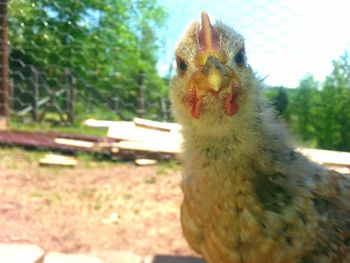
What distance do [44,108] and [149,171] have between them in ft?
16.1

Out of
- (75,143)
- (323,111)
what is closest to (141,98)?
(75,143)

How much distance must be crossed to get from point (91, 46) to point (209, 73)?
202 inches

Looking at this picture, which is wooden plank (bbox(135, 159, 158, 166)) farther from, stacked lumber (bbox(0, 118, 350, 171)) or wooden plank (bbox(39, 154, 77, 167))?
wooden plank (bbox(39, 154, 77, 167))

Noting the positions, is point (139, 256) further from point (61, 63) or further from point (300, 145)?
point (61, 63)

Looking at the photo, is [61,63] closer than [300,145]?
No

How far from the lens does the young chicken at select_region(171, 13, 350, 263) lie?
1.19m

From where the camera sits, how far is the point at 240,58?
1236 millimetres

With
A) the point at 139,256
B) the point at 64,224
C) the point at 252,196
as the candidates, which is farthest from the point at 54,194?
the point at 252,196

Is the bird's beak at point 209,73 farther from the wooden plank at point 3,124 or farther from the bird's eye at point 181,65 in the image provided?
the wooden plank at point 3,124

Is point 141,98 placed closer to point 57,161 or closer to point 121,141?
point 121,141

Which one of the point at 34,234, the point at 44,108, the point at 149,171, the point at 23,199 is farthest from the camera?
the point at 44,108

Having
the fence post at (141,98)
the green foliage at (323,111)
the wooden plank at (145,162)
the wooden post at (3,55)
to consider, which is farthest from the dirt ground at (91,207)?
the fence post at (141,98)

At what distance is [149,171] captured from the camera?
388 centimetres

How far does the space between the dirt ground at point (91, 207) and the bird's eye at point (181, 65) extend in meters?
1.30
